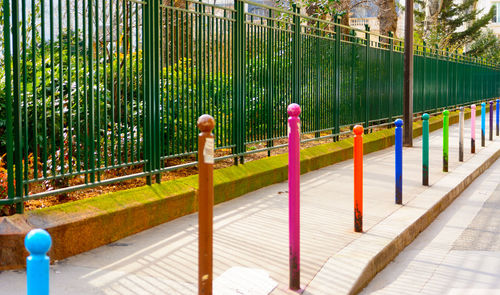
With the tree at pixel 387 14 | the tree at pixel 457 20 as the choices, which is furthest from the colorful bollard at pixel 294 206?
the tree at pixel 457 20

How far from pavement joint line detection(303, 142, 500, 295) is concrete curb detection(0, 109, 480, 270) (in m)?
1.88

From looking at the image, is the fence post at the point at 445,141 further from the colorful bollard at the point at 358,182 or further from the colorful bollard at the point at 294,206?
the colorful bollard at the point at 294,206

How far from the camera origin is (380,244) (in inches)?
219

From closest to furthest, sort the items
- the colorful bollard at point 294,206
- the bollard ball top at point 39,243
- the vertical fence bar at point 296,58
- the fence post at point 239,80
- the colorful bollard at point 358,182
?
the bollard ball top at point 39,243, the colorful bollard at point 294,206, the colorful bollard at point 358,182, the fence post at point 239,80, the vertical fence bar at point 296,58

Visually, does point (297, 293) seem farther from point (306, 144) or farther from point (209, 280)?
point (306, 144)

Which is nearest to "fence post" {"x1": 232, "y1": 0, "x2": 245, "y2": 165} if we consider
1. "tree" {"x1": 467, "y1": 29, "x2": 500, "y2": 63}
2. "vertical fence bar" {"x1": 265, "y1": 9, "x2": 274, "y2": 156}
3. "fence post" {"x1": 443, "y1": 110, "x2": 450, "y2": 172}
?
"vertical fence bar" {"x1": 265, "y1": 9, "x2": 274, "y2": 156}

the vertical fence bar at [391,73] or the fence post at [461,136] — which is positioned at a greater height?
the vertical fence bar at [391,73]

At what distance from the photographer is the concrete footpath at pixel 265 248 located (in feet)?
14.7

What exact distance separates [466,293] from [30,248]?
3.65 m

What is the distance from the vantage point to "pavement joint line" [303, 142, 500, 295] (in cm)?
462

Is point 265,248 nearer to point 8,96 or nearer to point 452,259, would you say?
point 452,259

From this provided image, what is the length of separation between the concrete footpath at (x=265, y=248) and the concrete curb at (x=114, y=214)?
0.33 feet

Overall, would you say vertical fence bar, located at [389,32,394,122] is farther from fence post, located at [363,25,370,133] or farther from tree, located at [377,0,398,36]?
tree, located at [377,0,398,36]

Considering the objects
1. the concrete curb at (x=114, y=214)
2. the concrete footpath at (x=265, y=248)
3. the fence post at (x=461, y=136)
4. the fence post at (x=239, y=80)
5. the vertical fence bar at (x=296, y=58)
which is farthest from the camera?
the fence post at (x=461, y=136)
